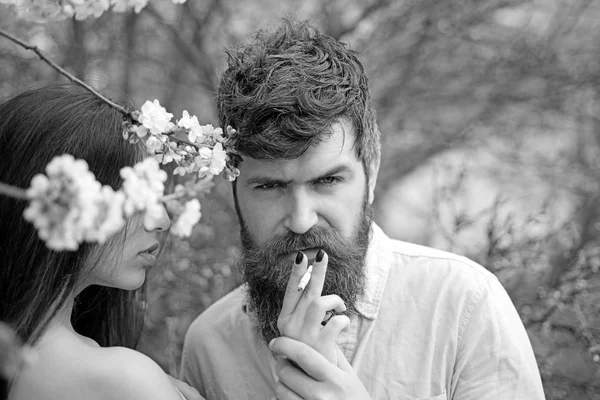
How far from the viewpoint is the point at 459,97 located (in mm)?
4855

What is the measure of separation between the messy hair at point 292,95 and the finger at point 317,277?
370 millimetres

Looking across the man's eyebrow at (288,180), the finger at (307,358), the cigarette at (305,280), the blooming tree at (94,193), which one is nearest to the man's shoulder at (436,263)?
the man's eyebrow at (288,180)

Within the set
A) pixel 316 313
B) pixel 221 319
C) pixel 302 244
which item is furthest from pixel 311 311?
pixel 221 319

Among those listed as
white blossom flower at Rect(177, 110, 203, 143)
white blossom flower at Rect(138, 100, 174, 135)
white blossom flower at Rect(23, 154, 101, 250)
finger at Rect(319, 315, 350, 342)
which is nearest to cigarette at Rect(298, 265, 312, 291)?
finger at Rect(319, 315, 350, 342)

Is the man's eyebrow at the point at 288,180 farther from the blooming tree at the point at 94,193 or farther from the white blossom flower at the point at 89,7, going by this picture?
the white blossom flower at the point at 89,7

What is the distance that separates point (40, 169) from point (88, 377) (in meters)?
0.55

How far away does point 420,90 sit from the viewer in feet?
15.9

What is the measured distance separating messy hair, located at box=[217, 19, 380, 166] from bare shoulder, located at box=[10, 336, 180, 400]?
76 centimetres

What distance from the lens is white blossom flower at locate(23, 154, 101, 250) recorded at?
115cm

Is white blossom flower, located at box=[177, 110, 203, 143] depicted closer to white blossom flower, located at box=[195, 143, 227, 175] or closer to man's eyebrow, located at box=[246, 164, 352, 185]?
white blossom flower, located at box=[195, 143, 227, 175]

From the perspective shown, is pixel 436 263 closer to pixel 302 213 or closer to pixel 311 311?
pixel 302 213

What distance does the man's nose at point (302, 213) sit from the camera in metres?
2.28

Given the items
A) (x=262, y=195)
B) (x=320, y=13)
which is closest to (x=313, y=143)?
(x=262, y=195)

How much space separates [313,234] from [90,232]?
116 centimetres
